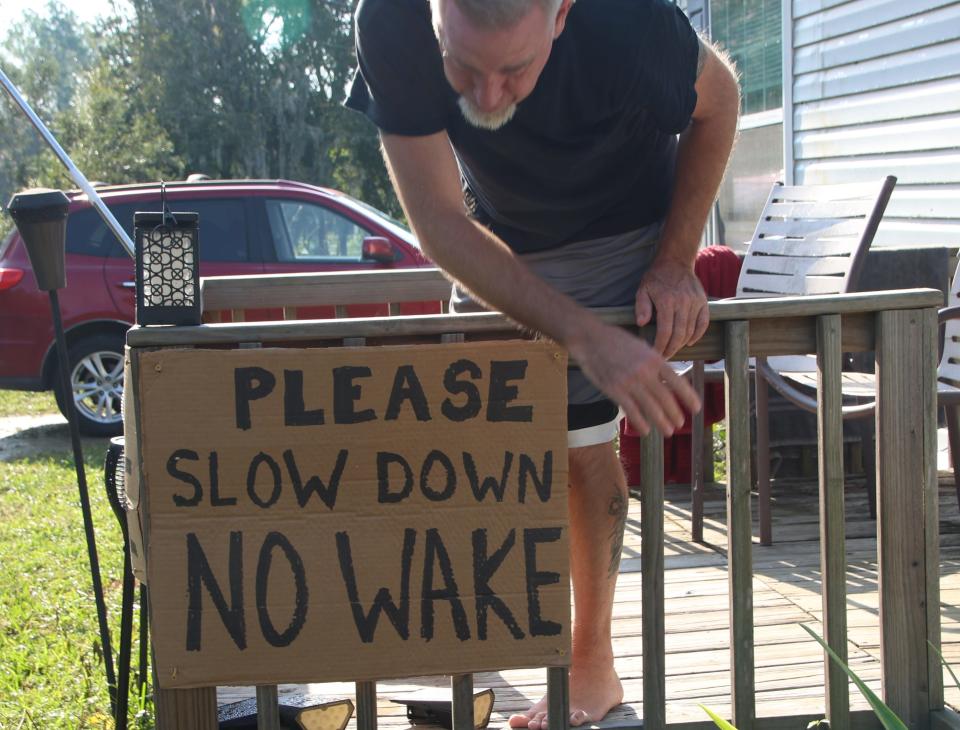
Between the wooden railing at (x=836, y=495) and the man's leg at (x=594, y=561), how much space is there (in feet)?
0.99

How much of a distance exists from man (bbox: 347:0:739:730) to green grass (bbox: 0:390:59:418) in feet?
31.0

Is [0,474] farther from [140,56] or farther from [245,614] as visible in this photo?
[140,56]

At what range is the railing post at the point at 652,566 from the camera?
251 cm

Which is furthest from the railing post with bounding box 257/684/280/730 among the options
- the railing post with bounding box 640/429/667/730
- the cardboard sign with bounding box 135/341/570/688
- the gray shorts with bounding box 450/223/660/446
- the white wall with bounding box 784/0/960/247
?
the white wall with bounding box 784/0/960/247

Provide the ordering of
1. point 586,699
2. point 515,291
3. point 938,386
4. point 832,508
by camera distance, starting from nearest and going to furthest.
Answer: point 515,291
point 832,508
point 586,699
point 938,386

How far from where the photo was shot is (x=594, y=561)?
2859 millimetres

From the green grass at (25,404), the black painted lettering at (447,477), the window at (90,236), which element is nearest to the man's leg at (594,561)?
the black painted lettering at (447,477)

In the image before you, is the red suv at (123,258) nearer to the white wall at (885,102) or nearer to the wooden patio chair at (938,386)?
the white wall at (885,102)

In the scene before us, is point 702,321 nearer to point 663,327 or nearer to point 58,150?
point 663,327

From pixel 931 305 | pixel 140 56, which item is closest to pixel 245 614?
pixel 931 305

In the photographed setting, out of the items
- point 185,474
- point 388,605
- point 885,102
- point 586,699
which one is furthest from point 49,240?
point 885,102

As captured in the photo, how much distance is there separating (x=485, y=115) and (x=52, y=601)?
3.66 meters

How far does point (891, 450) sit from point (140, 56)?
27.6 metres

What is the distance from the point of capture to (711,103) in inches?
106
